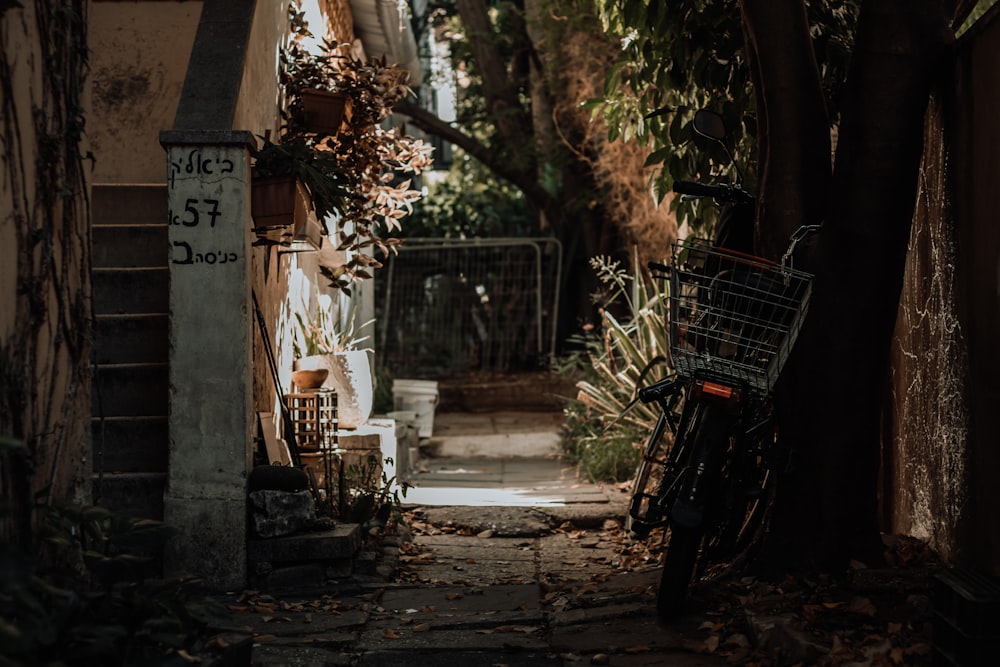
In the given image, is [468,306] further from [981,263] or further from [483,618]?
[981,263]

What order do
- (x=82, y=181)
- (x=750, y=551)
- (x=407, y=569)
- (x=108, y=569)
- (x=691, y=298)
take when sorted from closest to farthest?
1. (x=108, y=569)
2. (x=82, y=181)
3. (x=691, y=298)
4. (x=750, y=551)
5. (x=407, y=569)

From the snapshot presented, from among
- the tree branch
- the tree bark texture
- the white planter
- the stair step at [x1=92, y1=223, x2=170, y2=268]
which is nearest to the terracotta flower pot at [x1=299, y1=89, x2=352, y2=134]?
the stair step at [x1=92, y1=223, x2=170, y2=268]

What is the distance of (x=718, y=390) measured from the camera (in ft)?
13.7

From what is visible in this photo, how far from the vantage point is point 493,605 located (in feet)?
16.4

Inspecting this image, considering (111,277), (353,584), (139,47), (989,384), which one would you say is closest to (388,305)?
(139,47)

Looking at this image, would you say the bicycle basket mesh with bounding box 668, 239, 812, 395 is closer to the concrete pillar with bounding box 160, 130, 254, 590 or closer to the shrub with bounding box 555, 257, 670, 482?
the concrete pillar with bounding box 160, 130, 254, 590

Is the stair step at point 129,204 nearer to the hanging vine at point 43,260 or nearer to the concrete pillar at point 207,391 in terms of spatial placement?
the concrete pillar at point 207,391

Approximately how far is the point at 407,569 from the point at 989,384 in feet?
9.45

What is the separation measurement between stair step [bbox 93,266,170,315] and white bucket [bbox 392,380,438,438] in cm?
510

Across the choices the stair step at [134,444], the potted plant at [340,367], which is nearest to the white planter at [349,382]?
the potted plant at [340,367]

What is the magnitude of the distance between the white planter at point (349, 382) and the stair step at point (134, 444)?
5.40 feet

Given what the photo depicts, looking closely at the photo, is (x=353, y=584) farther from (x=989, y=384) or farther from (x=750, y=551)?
(x=989, y=384)

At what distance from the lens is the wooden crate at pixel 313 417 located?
6.42 m

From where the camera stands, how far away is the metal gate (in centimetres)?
1448
